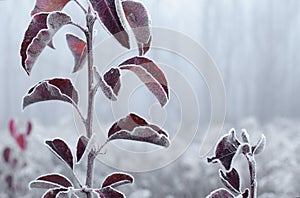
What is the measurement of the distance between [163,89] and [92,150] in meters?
0.12

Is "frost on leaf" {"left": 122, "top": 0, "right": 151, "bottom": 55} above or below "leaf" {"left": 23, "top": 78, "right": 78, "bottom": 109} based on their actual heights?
above

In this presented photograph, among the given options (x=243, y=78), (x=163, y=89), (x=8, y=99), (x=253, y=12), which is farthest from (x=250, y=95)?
(x=163, y=89)

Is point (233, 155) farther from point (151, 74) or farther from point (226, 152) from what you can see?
point (151, 74)

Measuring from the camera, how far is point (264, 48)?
219 cm

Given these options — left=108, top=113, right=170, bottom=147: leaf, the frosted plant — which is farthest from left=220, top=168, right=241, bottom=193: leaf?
left=108, top=113, right=170, bottom=147: leaf

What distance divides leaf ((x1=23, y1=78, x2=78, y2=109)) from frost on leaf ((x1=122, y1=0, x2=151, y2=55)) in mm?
108

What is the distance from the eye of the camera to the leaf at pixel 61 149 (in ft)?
1.85

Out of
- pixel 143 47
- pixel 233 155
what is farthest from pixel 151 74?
pixel 233 155

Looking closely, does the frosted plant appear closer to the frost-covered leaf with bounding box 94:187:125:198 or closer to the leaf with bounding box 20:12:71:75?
the frost-covered leaf with bounding box 94:187:125:198

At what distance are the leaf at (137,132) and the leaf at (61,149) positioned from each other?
0.06 meters

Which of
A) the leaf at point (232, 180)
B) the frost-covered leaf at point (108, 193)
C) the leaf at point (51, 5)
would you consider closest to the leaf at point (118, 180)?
the frost-covered leaf at point (108, 193)

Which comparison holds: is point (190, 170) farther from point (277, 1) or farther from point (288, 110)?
point (277, 1)

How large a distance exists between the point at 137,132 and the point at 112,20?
0.13 m

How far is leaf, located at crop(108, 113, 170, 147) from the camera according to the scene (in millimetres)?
531
